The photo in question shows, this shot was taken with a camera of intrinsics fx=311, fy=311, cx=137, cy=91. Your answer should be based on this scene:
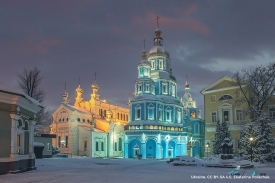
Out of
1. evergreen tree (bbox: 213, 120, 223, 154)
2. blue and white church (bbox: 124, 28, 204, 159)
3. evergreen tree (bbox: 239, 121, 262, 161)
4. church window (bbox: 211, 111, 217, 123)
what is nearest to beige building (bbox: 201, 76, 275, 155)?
church window (bbox: 211, 111, 217, 123)

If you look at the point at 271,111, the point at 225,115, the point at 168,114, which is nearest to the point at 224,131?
the point at 225,115

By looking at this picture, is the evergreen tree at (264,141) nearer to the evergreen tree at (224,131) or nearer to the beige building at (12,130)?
the evergreen tree at (224,131)

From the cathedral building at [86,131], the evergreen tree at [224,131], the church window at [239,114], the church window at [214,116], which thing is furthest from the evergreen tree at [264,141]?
the cathedral building at [86,131]

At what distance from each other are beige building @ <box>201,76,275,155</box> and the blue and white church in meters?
7.98

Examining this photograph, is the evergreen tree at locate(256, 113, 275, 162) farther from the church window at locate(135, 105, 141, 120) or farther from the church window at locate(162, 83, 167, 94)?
the church window at locate(162, 83, 167, 94)

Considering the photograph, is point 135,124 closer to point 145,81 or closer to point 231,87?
point 145,81

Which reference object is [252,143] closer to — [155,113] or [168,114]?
[155,113]

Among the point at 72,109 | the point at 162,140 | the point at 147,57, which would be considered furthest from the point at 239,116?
the point at 72,109

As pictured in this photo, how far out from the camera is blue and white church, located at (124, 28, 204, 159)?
47.7 m

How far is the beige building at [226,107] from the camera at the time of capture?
4034 cm

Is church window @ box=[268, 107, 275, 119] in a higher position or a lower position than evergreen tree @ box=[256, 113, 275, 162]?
higher

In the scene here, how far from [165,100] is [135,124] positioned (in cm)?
711

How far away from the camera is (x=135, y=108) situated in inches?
1954

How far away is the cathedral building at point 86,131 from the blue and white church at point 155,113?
5659mm
